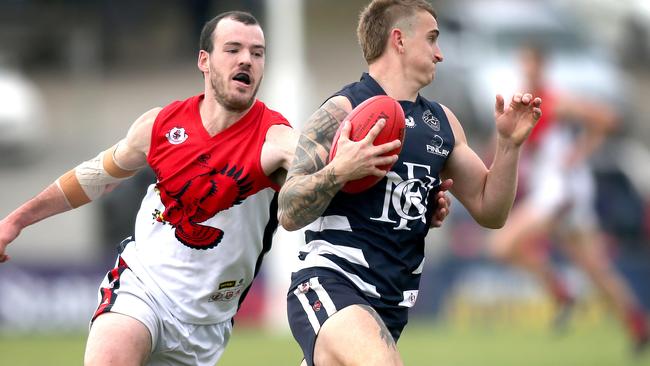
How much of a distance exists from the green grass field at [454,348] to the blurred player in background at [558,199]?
59 cm

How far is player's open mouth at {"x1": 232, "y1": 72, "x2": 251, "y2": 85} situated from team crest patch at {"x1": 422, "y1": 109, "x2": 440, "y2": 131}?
89 centimetres

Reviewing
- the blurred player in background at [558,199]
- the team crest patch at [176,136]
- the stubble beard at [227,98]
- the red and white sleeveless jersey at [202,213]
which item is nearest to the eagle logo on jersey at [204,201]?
the red and white sleeveless jersey at [202,213]

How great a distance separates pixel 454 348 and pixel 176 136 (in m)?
6.37

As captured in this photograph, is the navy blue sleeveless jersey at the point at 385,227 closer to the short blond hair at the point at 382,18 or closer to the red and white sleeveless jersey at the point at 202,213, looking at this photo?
the short blond hair at the point at 382,18

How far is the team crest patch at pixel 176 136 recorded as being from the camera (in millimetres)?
5863

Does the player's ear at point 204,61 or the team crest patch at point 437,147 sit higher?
the player's ear at point 204,61

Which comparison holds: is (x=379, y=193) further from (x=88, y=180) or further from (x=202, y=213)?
(x=88, y=180)

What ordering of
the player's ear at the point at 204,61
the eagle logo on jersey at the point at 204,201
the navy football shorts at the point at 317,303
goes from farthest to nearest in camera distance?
the player's ear at the point at 204,61 → the eagle logo on jersey at the point at 204,201 → the navy football shorts at the point at 317,303

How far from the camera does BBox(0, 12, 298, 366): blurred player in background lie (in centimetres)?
572

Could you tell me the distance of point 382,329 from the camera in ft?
16.5

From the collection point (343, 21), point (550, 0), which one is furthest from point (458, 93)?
point (343, 21)

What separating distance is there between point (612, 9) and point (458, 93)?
5537 millimetres

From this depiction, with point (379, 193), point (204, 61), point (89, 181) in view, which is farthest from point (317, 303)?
point (89, 181)

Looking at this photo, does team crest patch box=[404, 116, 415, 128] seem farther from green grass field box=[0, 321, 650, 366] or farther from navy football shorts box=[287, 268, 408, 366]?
green grass field box=[0, 321, 650, 366]
